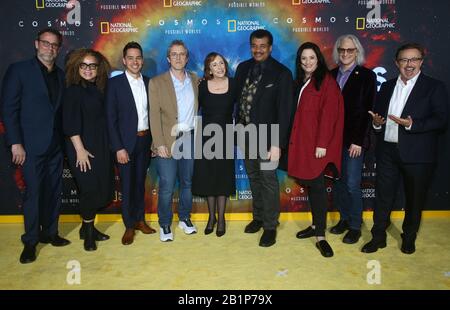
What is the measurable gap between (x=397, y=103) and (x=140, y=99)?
215cm

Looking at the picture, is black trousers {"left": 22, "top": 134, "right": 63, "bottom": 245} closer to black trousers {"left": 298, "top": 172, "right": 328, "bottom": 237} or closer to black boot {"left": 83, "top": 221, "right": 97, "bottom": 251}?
black boot {"left": 83, "top": 221, "right": 97, "bottom": 251}

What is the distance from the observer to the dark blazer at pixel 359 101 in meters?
3.54

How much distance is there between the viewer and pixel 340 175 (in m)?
3.76

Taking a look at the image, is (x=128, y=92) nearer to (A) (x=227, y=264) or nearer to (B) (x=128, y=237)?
(B) (x=128, y=237)

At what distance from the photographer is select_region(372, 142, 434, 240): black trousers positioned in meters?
3.36

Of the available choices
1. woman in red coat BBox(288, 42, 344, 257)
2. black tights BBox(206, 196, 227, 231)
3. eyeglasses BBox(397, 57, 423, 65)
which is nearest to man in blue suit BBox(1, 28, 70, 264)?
black tights BBox(206, 196, 227, 231)

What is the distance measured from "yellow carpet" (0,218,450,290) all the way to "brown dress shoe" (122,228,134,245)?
0.06 m

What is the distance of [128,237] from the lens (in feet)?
12.4

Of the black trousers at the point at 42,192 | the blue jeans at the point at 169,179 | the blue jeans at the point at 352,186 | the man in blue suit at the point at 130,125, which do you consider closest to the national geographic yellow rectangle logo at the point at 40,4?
the man in blue suit at the point at 130,125

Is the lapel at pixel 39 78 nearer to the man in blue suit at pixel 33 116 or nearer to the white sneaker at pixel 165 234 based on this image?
the man in blue suit at pixel 33 116

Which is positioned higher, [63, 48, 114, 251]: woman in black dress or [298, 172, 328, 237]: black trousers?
[63, 48, 114, 251]: woman in black dress

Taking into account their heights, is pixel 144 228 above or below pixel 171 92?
below

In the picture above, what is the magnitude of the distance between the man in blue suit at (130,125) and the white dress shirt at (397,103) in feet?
6.71

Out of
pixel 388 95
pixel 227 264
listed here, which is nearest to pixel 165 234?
pixel 227 264
